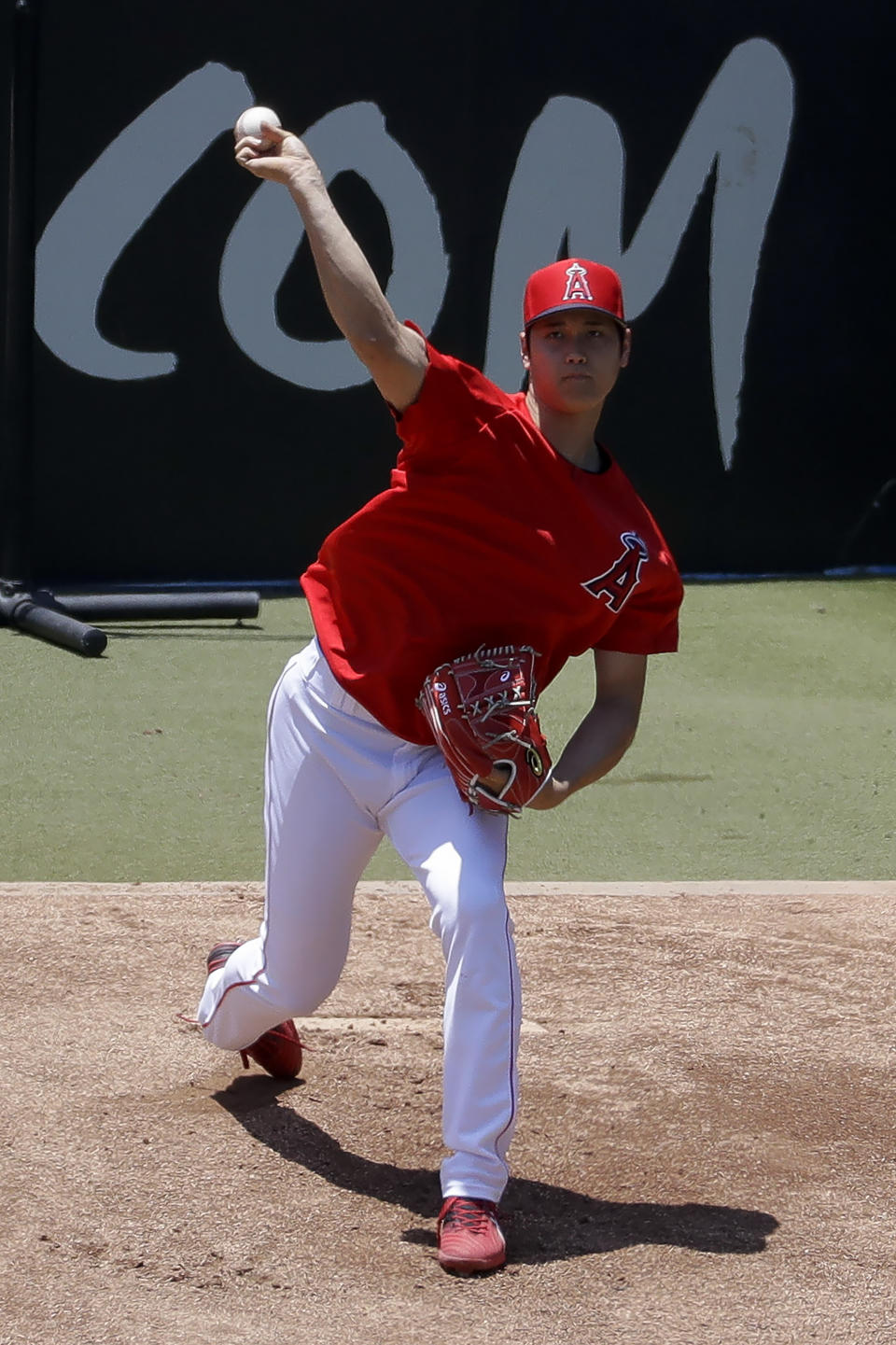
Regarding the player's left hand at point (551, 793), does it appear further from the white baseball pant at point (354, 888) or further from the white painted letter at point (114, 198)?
the white painted letter at point (114, 198)

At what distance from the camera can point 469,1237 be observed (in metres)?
3.08

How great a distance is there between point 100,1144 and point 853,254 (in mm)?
8196

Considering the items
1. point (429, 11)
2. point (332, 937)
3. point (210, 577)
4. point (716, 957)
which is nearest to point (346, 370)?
point (210, 577)

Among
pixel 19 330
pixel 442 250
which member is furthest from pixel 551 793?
pixel 442 250

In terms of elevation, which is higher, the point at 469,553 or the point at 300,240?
the point at 300,240

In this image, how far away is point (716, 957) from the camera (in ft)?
15.8

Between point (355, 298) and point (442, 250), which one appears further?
point (442, 250)

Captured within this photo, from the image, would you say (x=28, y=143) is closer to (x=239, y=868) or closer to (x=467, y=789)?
(x=239, y=868)

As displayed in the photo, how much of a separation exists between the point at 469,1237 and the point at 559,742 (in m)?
4.05

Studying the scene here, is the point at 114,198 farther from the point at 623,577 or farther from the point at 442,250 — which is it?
the point at 623,577

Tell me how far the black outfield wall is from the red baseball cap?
551 cm

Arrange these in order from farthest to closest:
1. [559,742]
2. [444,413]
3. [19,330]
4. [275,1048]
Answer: [19,330], [559,742], [275,1048], [444,413]

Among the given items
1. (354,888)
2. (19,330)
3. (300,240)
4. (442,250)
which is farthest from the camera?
(442,250)

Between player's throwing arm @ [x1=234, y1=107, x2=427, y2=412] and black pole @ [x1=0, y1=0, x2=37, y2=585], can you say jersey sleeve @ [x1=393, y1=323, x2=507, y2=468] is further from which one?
black pole @ [x1=0, y1=0, x2=37, y2=585]
